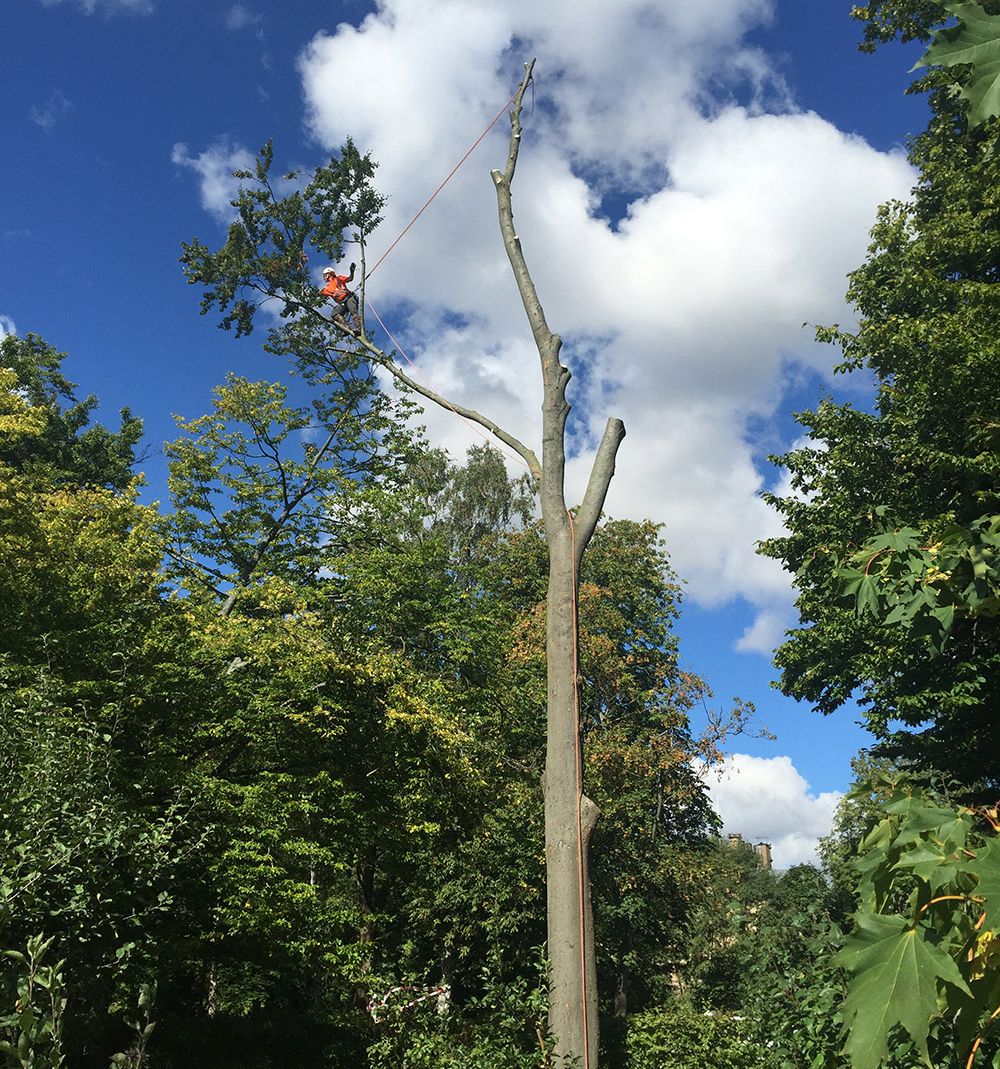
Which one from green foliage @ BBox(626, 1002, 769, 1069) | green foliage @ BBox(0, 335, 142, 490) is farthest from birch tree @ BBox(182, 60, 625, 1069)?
green foliage @ BBox(0, 335, 142, 490)

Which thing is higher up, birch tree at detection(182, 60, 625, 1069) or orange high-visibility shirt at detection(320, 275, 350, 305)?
orange high-visibility shirt at detection(320, 275, 350, 305)

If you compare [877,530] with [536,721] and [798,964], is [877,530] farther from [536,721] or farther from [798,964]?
[536,721]

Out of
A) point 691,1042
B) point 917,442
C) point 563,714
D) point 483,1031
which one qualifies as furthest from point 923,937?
point 917,442

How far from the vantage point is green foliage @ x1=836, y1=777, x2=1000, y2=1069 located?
51.4 inches

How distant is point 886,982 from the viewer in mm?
1347

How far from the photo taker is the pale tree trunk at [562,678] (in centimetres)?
471

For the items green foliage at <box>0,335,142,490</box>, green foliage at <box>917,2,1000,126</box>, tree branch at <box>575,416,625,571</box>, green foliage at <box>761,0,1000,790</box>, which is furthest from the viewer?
green foliage at <box>0,335,142,490</box>

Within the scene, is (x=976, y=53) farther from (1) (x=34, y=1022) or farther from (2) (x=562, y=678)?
(2) (x=562, y=678)

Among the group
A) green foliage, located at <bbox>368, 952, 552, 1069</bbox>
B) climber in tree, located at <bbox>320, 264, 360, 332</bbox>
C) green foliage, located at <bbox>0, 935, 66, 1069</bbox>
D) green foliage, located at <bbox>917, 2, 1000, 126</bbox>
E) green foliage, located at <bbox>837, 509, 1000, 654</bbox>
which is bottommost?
green foliage, located at <bbox>368, 952, 552, 1069</bbox>

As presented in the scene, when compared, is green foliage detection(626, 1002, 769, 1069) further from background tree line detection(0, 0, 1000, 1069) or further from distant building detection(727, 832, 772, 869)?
distant building detection(727, 832, 772, 869)

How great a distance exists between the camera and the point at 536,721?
17266 mm

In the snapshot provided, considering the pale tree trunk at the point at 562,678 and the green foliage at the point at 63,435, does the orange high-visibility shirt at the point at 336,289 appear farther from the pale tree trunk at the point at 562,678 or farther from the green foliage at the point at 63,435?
the green foliage at the point at 63,435

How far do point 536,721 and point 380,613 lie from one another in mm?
3749

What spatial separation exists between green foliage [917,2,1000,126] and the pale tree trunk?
13.4 feet
